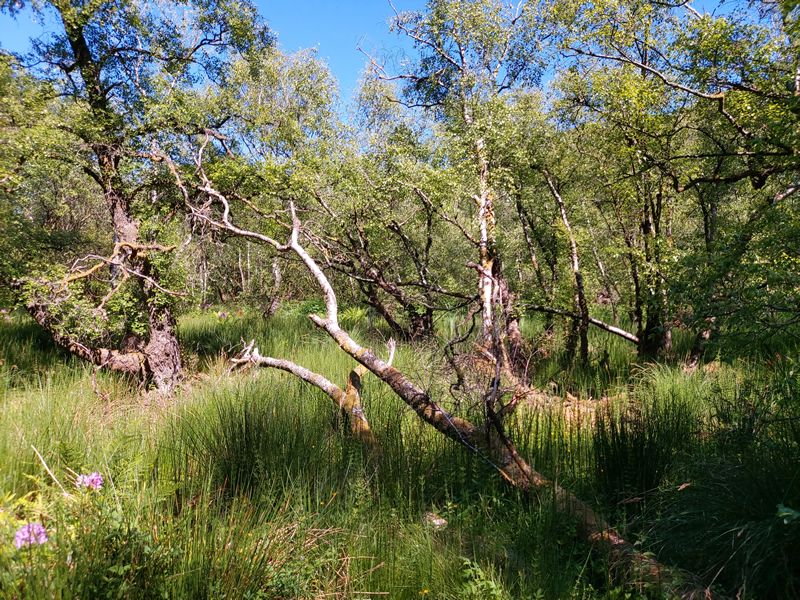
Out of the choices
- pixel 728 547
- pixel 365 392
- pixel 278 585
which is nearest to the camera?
pixel 278 585

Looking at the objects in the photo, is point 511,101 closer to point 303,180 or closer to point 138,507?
point 303,180

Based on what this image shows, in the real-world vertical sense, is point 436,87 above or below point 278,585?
above

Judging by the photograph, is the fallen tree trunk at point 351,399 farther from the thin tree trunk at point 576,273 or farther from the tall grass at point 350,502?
the thin tree trunk at point 576,273

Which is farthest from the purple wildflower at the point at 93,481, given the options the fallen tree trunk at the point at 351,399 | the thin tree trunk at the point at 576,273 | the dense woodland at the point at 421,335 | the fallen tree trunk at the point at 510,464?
the thin tree trunk at the point at 576,273

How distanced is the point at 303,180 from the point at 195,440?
4893 millimetres

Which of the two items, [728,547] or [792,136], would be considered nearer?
[728,547]

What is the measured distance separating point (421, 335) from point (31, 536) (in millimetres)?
7667

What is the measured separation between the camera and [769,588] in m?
2.18

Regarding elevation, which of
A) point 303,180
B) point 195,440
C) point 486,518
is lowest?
point 486,518

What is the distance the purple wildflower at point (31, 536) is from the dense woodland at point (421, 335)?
0.01 meters

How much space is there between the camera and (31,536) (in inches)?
66.1

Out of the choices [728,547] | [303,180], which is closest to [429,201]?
[303,180]

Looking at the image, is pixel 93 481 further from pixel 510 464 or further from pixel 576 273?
pixel 576 273

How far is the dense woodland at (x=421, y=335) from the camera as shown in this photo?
2320 mm
